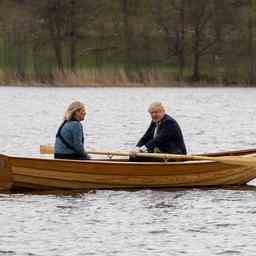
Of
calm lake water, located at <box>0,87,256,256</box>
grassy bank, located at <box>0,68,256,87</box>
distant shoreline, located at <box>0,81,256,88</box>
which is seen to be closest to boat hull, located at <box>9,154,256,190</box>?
calm lake water, located at <box>0,87,256,256</box>

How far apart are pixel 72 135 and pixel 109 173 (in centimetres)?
101

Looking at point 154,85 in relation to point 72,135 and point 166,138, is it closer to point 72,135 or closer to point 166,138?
point 166,138

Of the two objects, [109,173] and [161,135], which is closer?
[109,173]

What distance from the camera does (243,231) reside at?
18.5 meters

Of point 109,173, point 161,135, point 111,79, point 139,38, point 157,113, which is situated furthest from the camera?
point 139,38

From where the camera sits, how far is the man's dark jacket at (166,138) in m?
22.6

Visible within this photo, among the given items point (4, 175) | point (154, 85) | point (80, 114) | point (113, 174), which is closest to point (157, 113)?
point (113, 174)

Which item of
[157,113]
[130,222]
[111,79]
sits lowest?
[130,222]

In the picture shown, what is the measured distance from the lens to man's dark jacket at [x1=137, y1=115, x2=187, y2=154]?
2259 centimetres

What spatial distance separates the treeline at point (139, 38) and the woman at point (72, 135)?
2009 inches

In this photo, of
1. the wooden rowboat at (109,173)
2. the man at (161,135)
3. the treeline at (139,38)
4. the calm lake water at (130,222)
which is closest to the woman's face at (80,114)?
the wooden rowboat at (109,173)

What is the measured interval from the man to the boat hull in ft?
1.53

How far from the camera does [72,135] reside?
22.0 meters

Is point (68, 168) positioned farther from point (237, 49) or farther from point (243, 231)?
point (237, 49)
